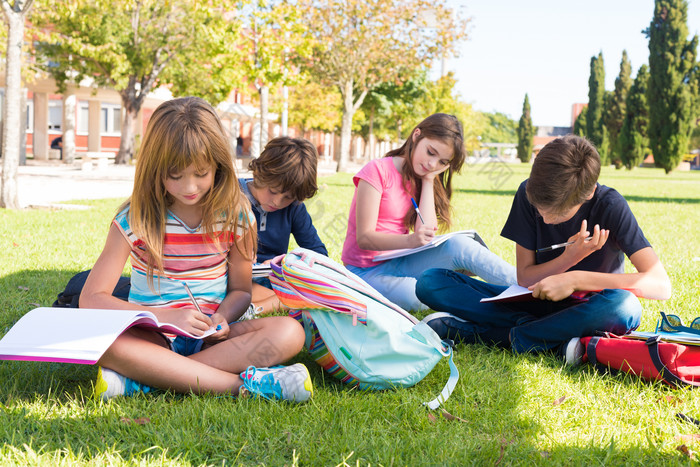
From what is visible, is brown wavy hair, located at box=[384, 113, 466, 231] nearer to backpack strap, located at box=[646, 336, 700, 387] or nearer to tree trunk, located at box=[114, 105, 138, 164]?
backpack strap, located at box=[646, 336, 700, 387]

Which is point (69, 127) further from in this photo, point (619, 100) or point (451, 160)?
point (619, 100)

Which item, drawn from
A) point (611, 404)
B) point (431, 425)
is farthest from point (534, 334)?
point (431, 425)

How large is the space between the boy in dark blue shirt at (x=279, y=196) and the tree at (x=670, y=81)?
2936 cm

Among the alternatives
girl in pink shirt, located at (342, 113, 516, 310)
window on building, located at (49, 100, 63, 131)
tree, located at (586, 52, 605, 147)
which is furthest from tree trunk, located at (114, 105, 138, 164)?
tree, located at (586, 52, 605, 147)

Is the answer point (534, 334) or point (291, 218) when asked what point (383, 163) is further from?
point (534, 334)

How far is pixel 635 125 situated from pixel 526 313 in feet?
131

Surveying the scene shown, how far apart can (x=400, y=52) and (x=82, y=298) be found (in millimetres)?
21365

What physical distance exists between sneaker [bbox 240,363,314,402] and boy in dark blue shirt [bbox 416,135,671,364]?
1103 millimetres

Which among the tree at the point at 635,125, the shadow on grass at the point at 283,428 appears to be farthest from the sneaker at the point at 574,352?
the tree at the point at 635,125

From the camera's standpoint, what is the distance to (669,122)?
29016 mm

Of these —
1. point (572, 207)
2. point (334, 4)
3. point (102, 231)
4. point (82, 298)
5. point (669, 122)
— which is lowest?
point (102, 231)

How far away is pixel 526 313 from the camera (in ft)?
10.4

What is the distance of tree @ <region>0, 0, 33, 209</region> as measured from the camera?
814 cm

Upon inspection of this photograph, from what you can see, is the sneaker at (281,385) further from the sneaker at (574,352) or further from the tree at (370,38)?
the tree at (370,38)
